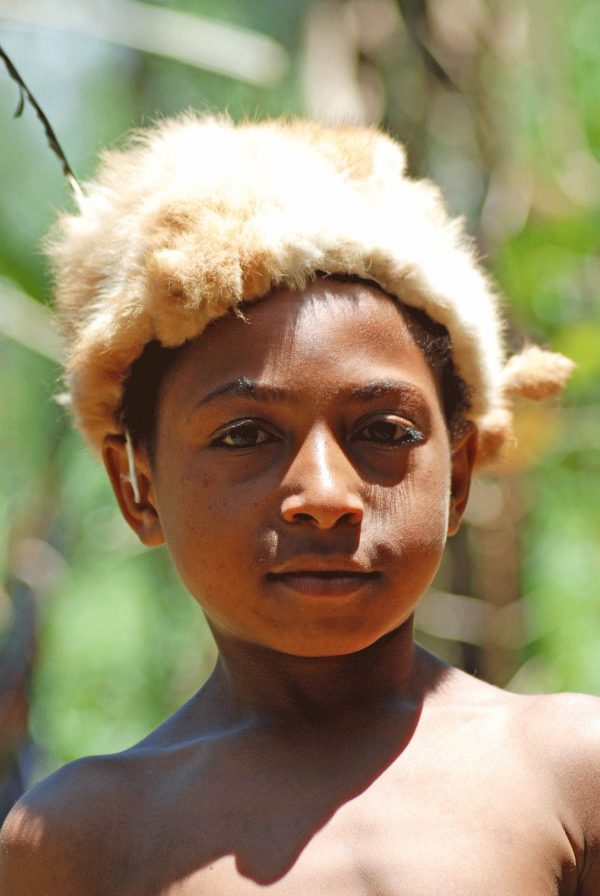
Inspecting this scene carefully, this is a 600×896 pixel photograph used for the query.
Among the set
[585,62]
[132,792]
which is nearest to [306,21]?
[585,62]

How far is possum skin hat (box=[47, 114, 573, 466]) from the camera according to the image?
188 centimetres

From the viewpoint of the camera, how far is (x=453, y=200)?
14.2 ft

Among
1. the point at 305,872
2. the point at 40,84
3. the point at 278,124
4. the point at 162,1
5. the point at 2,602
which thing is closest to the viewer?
the point at 305,872

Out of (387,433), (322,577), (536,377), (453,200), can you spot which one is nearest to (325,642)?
(322,577)

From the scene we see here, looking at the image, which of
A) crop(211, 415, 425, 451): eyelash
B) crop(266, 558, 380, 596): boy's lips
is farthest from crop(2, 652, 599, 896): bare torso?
crop(211, 415, 425, 451): eyelash

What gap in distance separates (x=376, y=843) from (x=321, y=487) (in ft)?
1.66

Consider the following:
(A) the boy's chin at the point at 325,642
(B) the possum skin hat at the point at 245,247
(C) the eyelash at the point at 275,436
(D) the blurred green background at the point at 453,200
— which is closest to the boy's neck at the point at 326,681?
(A) the boy's chin at the point at 325,642

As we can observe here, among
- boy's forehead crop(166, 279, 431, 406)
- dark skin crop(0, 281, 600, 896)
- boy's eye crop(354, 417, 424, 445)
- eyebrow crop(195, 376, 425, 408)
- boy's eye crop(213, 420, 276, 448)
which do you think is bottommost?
dark skin crop(0, 281, 600, 896)

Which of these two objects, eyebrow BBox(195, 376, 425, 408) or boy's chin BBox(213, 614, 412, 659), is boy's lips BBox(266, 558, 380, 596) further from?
eyebrow BBox(195, 376, 425, 408)

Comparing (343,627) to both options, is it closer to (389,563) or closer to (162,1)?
(389,563)

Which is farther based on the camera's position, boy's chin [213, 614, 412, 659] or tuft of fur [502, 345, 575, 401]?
tuft of fur [502, 345, 575, 401]

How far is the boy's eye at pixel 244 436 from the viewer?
1824 millimetres

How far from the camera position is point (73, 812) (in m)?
1.90

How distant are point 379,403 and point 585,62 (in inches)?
120
